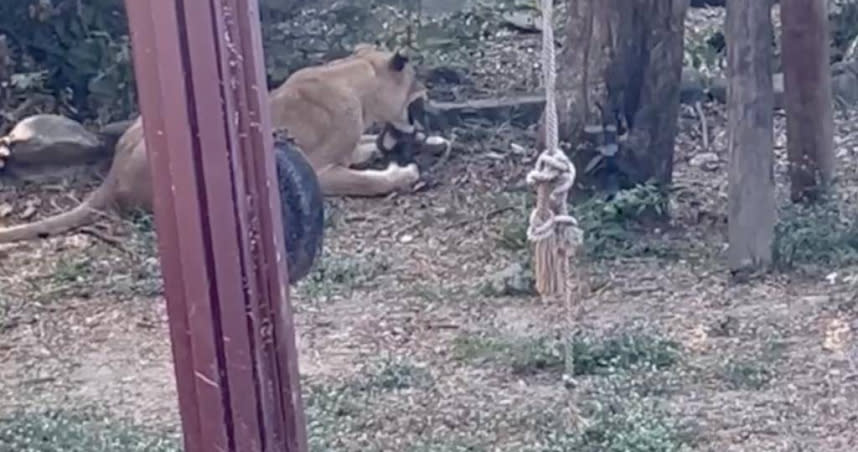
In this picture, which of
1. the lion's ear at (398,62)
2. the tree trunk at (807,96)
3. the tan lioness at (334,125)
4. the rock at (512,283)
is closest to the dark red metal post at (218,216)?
the rock at (512,283)

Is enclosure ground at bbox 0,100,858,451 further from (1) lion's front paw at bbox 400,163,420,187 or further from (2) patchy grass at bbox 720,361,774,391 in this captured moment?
(1) lion's front paw at bbox 400,163,420,187

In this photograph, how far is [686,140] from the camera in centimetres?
632

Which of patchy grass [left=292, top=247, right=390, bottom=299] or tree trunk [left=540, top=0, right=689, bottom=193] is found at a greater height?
tree trunk [left=540, top=0, right=689, bottom=193]

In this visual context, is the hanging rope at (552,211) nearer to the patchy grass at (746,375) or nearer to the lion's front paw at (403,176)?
the patchy grass at (746,375)

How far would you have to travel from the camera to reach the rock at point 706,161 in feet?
19.5

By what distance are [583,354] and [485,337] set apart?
1.37 ft

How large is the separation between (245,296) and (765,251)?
281 centimetres

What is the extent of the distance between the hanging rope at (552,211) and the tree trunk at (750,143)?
5.59 feet

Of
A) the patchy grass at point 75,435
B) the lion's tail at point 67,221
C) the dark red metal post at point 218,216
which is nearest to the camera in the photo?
the dark red metal post at point 218,216

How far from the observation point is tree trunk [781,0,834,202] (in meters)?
4.88

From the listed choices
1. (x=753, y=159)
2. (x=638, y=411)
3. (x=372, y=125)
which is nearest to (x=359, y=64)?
(x=372, y=125)

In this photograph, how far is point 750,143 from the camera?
4.51m

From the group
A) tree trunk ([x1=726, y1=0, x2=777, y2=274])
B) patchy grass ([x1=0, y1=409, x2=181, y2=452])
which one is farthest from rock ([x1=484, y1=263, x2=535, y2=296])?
patchy grass ([x1=0, y1=409, x2=181, y2=452])

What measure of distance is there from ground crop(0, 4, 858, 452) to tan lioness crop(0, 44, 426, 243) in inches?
4.4
